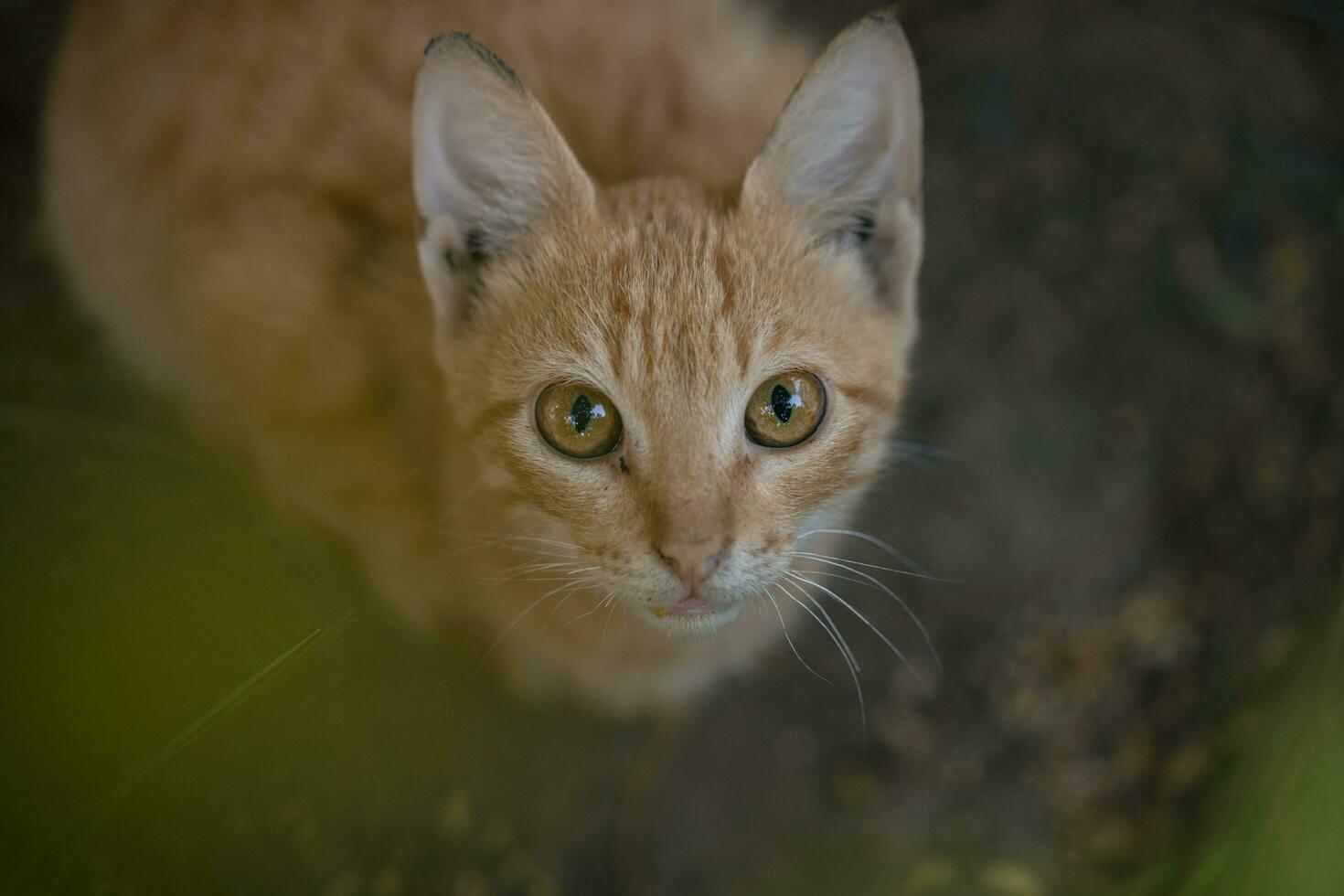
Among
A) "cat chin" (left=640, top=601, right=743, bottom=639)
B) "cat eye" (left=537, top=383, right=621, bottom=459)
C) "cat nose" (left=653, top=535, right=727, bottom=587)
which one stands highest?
"cat eye" (left=537, top=383, right=621, bottom=459)

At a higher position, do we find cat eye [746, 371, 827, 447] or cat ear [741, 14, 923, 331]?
cat ear [741, 14, 923, 331]

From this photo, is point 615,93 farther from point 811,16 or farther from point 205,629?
point 205,629

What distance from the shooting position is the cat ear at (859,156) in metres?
1.44

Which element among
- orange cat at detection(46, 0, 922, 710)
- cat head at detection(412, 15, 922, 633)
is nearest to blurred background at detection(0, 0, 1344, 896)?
orange cat at detection(46, 0, 922, 710)

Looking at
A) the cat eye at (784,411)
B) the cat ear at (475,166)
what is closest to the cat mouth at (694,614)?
the cat eye at (784,411)

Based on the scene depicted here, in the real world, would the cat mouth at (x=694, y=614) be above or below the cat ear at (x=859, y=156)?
below

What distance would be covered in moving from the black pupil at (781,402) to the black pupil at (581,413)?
29cm

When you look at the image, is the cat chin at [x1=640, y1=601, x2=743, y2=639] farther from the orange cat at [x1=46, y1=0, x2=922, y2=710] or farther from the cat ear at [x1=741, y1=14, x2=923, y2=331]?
the cat ear at [x1=741, y1=14, x2=923, y2=331]

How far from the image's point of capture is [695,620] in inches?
62.1

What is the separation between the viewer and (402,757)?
1829 mm

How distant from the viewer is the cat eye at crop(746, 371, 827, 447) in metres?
1.54

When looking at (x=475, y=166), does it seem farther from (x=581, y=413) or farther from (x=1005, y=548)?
(x=1005, y=548)

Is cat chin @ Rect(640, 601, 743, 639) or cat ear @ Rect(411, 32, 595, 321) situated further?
cat chin @ Rect(640, 601, 743, 639)

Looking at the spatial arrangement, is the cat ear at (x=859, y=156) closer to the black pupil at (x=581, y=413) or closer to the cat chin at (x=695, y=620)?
the black pupil at (x=581, y=413)
